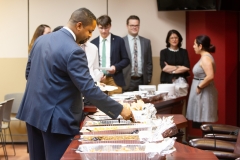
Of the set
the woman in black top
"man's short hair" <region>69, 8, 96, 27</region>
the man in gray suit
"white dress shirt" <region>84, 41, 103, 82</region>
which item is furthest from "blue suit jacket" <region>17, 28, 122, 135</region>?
the woman in black top

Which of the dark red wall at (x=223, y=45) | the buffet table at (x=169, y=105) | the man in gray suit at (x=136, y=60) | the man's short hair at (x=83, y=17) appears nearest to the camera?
the man's short hair at (x=83, y=17)

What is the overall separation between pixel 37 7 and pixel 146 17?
158cm

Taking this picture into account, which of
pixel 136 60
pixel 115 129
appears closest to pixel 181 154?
pixel 115 129

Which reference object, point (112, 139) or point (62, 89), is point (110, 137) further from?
point (62, 89)

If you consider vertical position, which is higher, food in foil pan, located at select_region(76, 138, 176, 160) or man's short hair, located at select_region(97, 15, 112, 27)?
man's short hair, located at select_region(97, 15, 112, 27)

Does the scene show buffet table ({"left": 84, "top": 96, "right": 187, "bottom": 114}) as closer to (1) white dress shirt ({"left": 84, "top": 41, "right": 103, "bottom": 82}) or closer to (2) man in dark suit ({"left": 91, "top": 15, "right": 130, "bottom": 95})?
(1) white dress shirt ({"left": 84, "top": 41, "right": 103, "bottom": 82})

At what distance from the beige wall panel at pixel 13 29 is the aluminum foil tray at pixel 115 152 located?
497 centimetres

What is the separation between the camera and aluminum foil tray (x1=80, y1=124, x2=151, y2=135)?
2857 millimetres

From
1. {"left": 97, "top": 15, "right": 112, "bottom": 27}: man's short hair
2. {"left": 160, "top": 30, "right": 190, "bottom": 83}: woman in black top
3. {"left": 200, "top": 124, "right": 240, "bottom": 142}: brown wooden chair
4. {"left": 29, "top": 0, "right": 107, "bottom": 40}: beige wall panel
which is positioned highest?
{"left": 29, "top": 0, "right": 107, "bottom": 40}: beige wall panel

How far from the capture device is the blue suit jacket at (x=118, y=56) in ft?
20.6

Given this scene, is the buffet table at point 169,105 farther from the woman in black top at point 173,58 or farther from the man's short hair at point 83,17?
the man's short hair at point 83,17

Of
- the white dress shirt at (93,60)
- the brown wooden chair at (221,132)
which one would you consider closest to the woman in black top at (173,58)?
the white dress shirt at (93,60)

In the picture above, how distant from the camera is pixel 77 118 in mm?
3051

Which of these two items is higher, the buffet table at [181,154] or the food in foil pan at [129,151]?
the food in foil pan at [129,151]
